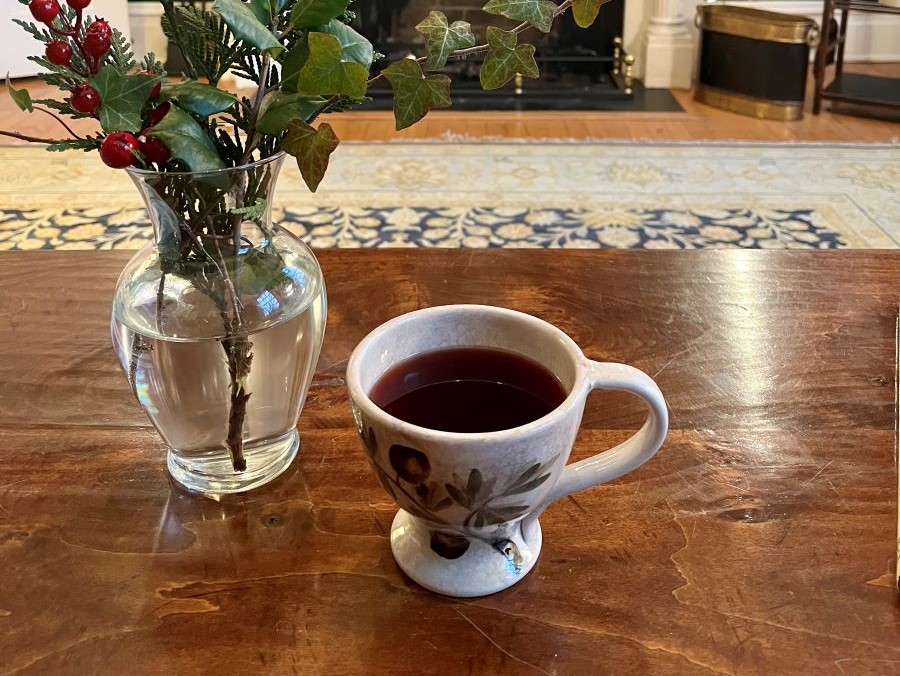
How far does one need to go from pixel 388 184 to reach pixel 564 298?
152cm

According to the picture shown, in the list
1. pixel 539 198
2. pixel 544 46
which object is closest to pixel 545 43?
pixel 544 46

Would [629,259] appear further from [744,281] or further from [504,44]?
[504,44]

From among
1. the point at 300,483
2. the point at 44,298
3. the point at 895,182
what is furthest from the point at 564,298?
the point at 895,182

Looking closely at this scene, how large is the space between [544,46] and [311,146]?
9.30ft

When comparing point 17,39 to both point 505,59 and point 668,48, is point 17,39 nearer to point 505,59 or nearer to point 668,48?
point 668,48

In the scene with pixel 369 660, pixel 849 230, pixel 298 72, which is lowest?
Answer: pixel 849 230

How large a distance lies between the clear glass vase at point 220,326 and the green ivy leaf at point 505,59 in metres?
0.12

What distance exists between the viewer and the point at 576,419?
0.43 m

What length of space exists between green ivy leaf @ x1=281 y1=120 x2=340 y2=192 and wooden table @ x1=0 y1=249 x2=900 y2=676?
0.21m

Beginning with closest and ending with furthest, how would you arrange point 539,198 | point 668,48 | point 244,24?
point 244,24 → point 539,198 → point 668,48

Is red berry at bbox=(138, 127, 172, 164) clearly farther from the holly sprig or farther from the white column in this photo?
the white column

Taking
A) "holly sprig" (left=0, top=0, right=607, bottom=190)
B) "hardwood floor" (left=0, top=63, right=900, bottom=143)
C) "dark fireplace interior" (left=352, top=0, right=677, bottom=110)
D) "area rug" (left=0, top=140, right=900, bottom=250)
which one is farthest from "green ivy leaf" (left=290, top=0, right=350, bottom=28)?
"dark fireplace interior" (left=352, top=0, right=677, bottom=110)

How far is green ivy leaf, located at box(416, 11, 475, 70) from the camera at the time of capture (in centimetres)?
43

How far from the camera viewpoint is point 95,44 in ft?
1.31
